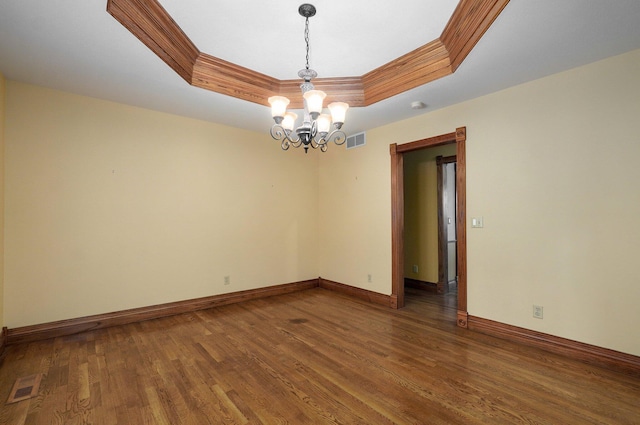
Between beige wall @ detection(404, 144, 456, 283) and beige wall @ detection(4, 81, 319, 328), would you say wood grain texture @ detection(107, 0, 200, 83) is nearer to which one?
beige wall @ detection(4, 81, 319, 328)

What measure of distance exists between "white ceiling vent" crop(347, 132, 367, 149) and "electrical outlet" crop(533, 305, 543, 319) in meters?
3.07

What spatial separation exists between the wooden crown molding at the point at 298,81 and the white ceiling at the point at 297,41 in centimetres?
8

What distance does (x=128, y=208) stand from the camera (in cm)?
363

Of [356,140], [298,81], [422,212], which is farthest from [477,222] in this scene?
[298,81]

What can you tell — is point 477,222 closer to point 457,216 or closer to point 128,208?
point 457,216

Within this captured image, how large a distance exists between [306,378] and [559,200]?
283 centimetres

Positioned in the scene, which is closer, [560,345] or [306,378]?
[306,378]

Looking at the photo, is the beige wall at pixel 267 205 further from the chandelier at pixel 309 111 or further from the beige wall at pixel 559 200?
the chandelier at pixel 309 111

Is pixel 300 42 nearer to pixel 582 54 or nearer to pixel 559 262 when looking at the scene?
pixel 582 54

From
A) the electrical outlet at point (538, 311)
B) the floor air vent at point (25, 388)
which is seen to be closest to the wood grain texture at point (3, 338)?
the floor air vent at point (25, 388)

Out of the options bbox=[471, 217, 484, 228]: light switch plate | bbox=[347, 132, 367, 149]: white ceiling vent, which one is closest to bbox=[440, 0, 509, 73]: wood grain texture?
bbox=[471, 217, 484, 228]: light switch plate

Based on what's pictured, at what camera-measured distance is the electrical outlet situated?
2.89 meters

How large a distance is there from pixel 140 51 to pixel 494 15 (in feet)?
8.85

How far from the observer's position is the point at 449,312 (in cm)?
399
